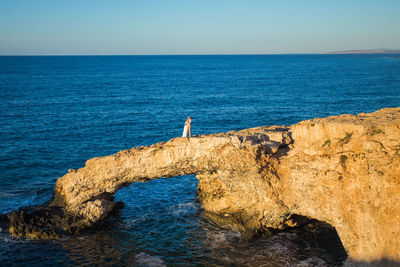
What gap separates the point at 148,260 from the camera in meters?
16.7

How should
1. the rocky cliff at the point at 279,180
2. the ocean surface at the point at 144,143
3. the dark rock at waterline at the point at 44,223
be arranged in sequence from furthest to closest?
the dark rock at waterline at the point at 44,223, the ocean surface at the point at 144,143, the rocky cliff at the point at 279,180

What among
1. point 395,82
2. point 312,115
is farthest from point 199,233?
point 395,82

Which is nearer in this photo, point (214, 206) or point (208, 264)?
point (208, 264)

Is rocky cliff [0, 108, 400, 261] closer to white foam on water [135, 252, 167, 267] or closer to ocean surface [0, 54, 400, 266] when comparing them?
ocean surface [0, 54, 400, 266]

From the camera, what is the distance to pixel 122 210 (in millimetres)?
22312

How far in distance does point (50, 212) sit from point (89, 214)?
2386mm

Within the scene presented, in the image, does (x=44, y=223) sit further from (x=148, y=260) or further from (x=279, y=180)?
(x=279, y=180)

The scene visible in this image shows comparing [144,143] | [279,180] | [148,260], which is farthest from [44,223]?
[144,143]

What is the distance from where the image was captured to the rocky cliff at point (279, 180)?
13680mm

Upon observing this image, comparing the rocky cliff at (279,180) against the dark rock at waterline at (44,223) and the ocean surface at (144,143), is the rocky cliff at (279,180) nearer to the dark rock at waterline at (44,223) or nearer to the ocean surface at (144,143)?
the dark rock at waterline at (44,223)

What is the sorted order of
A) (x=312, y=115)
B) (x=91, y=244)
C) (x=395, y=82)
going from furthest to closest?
(x=395, y=82), (x=312, y=115), (x=91, y=244)

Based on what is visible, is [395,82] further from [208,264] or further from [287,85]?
[208,264]

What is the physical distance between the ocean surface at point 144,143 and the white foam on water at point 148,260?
0.17ft

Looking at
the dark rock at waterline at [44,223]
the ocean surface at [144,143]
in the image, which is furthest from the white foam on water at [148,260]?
the dark rock at waterline at [44,223]
